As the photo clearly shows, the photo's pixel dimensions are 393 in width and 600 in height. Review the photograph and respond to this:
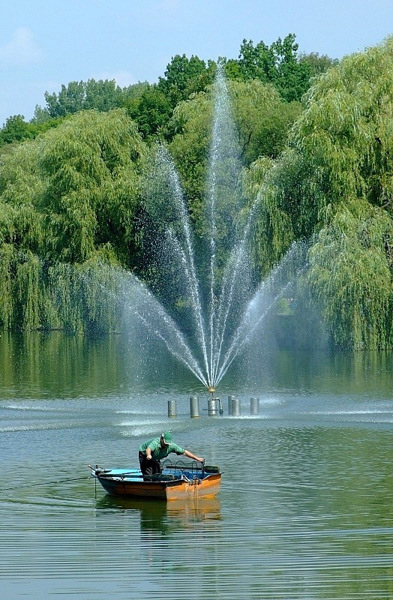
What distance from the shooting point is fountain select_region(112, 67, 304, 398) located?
178 feet

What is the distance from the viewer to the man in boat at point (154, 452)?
836 inches

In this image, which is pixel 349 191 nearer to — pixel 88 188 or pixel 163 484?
pixel 88 188

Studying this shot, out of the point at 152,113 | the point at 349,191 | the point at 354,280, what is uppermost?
the point at 152,113

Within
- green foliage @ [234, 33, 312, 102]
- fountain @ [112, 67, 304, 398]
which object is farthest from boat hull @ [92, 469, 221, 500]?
green foliage @ [234, 33, 312, 102]

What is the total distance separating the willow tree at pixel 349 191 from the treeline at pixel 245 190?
0.05 m

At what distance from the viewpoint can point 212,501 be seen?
2084cm

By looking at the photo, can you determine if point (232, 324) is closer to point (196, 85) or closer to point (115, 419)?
point (196, 85)

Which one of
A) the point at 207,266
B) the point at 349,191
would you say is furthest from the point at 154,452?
the point at 207,266

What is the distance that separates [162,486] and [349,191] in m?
28.1

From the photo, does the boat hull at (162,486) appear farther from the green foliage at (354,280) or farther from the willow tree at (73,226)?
the willow tree at (73,226)

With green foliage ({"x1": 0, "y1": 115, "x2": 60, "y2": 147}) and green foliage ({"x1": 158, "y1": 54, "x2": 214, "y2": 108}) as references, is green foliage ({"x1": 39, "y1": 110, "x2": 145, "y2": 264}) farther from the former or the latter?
green foliage ({"x1": 0, "y1": 115, "x2": 60, "y2": 147})

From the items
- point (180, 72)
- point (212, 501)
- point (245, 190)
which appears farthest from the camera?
point (180, 72)

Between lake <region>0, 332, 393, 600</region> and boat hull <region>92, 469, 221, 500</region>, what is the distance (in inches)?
6.7

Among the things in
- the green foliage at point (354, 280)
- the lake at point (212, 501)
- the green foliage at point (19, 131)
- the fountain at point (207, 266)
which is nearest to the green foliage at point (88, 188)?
the fountain at point (207, 266)
